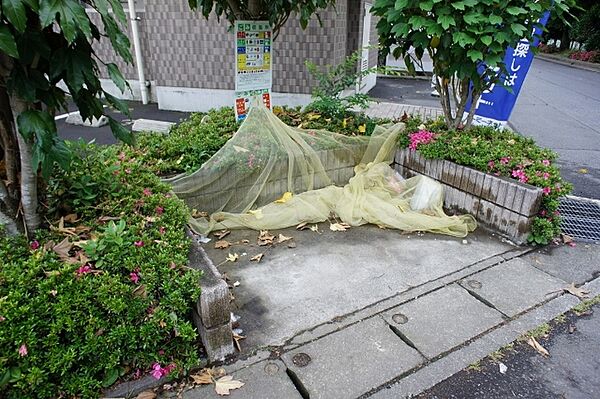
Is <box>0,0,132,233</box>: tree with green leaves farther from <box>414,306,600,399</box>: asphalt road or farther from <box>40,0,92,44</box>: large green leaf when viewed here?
<box>414,306,600,399</box>: asphalt road

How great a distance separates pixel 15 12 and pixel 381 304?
2535 millimetres

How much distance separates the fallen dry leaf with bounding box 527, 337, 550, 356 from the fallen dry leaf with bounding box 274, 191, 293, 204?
2.38m

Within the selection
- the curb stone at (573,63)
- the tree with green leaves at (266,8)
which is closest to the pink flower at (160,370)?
the tree with green leaves at (266,8)

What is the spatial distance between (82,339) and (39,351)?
6.9 inches

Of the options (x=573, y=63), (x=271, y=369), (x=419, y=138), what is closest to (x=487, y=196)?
(x=419, y=138)

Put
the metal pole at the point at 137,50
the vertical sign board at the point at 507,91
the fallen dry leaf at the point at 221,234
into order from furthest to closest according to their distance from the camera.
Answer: the metal pole at the point at 137,50 → the vertical sign board at the point at 507,91 → the fallen dry leaf at the point at 221,234

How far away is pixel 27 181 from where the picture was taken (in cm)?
219

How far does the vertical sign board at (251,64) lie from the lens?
443 centimetres

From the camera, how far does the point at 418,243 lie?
3.59m

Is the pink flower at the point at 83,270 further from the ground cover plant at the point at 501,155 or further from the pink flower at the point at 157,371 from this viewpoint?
the ground cover plant at the point at 501,155

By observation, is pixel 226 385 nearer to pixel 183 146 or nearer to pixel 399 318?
pixel 399 318

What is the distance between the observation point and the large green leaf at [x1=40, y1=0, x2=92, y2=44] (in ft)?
4.75

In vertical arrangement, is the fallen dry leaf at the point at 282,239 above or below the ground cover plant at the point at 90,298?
below

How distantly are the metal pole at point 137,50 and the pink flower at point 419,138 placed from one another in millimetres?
6593
